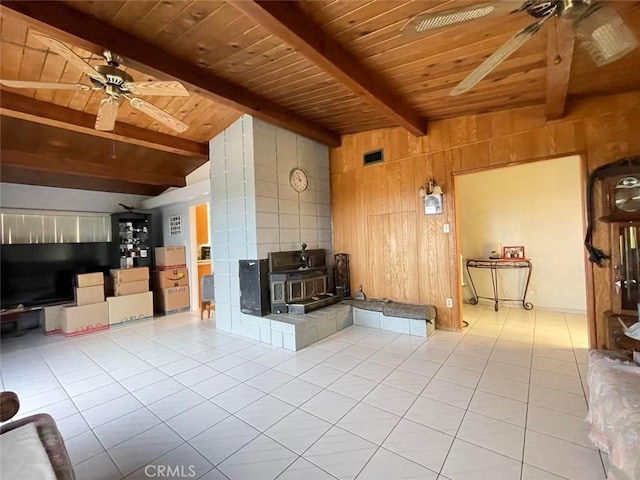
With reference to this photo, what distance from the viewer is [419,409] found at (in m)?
2.10

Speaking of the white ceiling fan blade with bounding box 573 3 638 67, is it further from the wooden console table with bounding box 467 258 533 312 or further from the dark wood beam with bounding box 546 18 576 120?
the wooden console table with bounding box 467 258 533 312

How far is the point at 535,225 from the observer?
4.71 meters

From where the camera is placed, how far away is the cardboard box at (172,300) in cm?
547

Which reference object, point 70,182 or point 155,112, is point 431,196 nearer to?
point 155,112

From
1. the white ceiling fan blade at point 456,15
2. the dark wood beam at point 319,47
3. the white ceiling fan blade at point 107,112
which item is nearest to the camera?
the white ceiling fan blade at point 456,15

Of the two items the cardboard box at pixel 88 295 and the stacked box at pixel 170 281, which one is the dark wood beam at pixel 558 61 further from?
the cardboard box at pixel 88 295

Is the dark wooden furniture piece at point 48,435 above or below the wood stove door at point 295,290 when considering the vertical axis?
below

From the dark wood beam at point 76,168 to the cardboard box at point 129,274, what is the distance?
5.25ft

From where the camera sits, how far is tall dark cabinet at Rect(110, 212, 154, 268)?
18.2 ft

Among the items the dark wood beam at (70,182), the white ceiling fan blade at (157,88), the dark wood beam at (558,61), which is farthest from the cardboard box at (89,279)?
the dark wood beam at (558,61)

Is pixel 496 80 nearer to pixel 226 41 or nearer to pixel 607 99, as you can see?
pixel 607 99

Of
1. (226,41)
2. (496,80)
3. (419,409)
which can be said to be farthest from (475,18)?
(419,409)

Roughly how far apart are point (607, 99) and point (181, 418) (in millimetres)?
4853

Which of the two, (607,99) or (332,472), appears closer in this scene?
(332,472)
